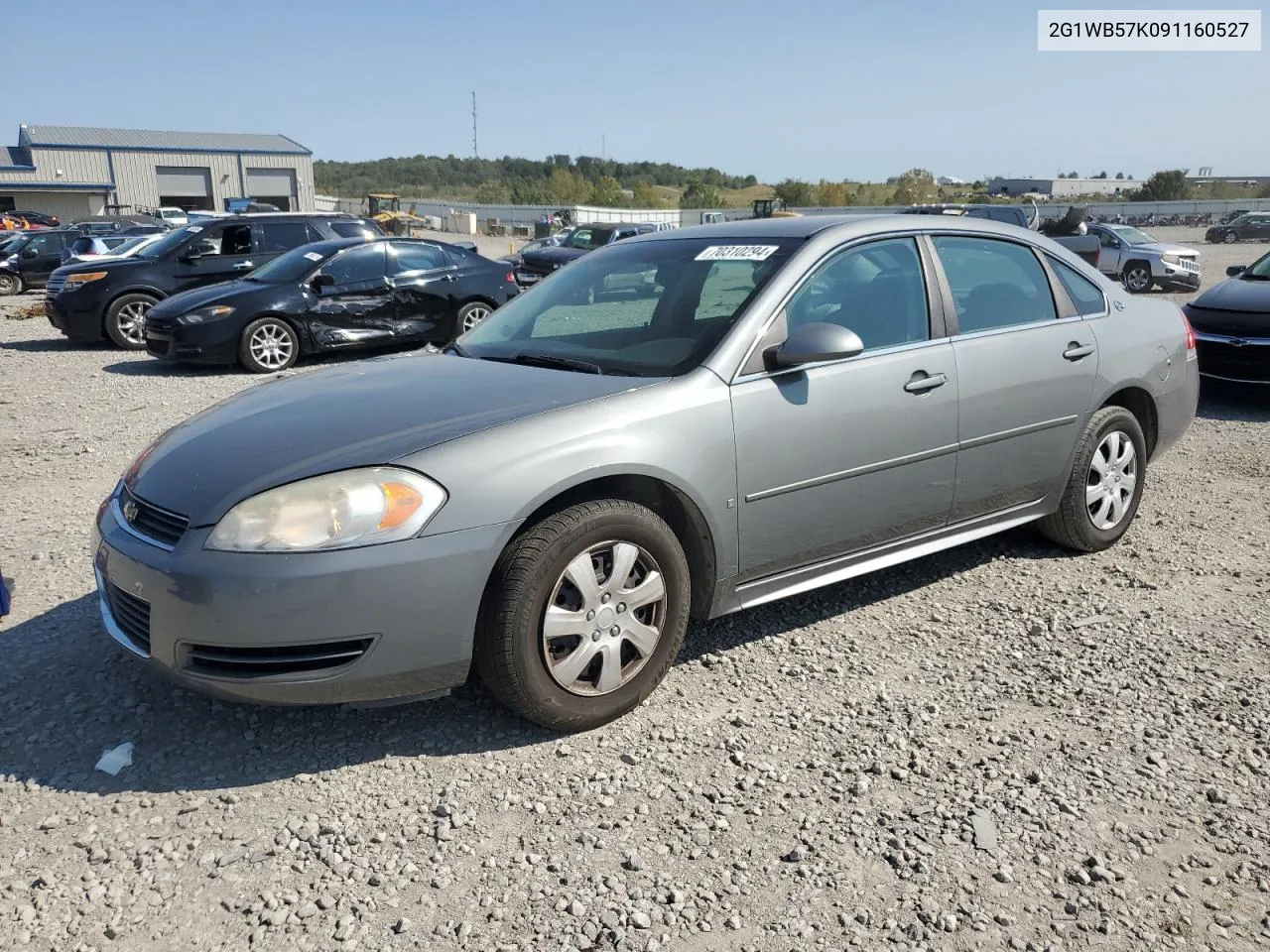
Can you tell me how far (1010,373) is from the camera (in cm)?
426

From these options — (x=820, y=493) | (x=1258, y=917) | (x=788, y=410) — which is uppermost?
(x=788, y=410)

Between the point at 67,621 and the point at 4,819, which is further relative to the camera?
the point at 67,621

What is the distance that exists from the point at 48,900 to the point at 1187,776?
10.3 ft

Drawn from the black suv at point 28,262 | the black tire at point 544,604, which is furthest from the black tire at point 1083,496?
the black suv at point 28,262

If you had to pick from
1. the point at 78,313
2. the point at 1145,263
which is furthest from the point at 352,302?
the point at 1145,263

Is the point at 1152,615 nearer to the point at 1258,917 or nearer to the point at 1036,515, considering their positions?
the point at 1036,515

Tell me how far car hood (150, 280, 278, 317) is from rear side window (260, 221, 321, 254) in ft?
7.14

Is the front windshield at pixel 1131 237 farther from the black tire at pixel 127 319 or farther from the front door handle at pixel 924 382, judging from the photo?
the front door handle at pixel 924 382

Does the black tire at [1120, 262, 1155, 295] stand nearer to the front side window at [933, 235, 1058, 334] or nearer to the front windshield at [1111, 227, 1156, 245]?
the front windshield at [1111, 227, 1156, 245]

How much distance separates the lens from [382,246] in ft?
38.3

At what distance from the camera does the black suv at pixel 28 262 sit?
860 inches

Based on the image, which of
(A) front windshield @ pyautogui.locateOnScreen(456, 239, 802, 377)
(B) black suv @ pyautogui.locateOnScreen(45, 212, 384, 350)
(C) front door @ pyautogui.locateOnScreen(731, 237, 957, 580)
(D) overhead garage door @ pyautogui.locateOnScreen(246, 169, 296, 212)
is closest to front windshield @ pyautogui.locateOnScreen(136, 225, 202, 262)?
(B) black suv @ pyautogui.locateOnScreen(45, 212, 384, 350)

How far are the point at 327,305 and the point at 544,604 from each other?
9.06m

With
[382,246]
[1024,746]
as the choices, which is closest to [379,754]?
[1024,746]
